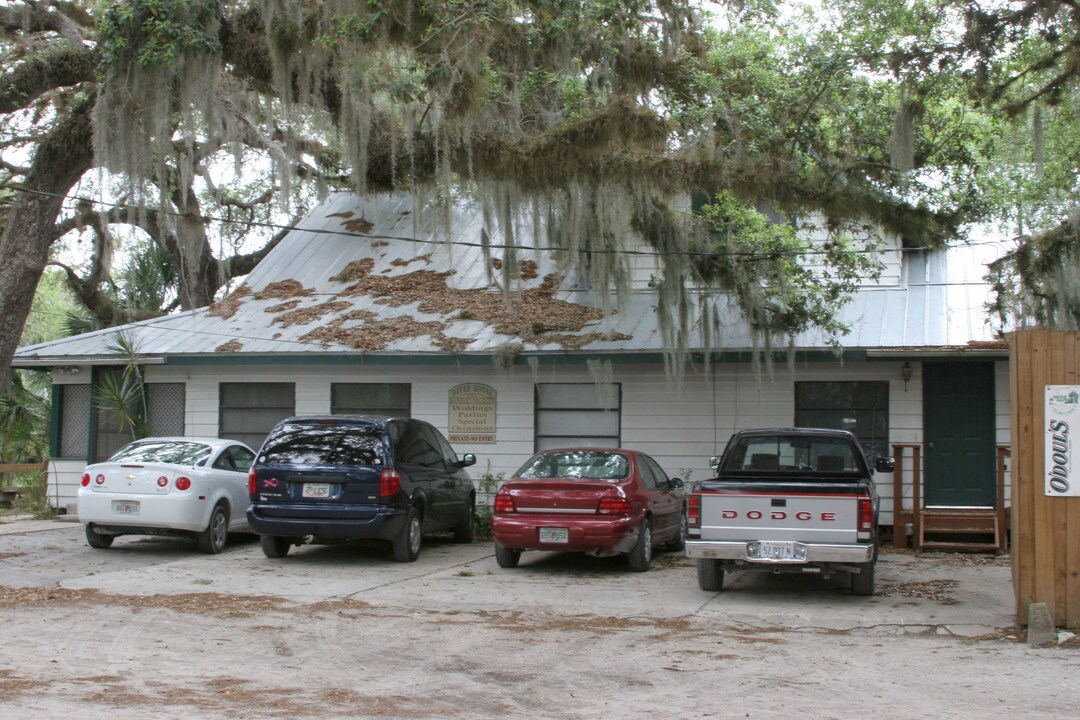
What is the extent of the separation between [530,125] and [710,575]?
261 inches

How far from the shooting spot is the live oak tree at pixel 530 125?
37.3 feet

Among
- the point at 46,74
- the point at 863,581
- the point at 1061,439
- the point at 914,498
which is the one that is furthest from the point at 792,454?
the point at 46,74

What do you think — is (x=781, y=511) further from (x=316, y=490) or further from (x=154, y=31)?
(x=154, y=31)

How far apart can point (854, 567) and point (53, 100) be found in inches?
563

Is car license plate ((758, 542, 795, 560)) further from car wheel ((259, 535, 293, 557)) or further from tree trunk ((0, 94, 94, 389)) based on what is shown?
tree trunk ((0, 94, 94, 389))

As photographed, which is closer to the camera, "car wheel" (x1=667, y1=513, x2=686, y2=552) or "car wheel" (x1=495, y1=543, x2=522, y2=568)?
"car wheel" (x1=495, y1=543, x2=522, y2=568)

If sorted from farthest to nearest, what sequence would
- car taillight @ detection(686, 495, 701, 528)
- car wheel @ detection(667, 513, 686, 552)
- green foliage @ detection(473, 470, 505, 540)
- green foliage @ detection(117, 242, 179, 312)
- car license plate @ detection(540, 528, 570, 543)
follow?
1. green foliage @ detection(117, 242, 179, 312)
2. green foliage @ detection(473, 470, 505, 540)
3. car wheel @ detection(667, 513, 686, 552)
4. car license plate @ detection(540, 528, 570, 543)
5. car taillight @ detection(686, 495, 701, 528)

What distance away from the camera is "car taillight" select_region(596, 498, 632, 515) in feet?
37.4

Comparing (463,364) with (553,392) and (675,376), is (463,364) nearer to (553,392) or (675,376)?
(553,392)

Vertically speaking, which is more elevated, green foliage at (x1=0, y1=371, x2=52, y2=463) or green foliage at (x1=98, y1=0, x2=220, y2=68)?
green foliage at (x1=98, y1=0, x2=220, y2=68)

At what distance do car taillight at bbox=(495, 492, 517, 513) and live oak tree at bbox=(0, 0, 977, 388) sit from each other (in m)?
3.75

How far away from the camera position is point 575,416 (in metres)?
16.3

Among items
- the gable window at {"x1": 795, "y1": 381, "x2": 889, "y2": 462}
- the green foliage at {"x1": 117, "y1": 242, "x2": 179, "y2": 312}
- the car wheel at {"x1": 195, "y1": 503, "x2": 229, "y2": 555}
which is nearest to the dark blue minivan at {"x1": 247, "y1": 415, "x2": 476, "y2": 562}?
the car wheel at {"x1": 195, "y1": 503, "x2": 229, "y2": 555}

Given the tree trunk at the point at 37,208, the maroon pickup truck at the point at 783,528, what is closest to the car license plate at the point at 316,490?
the tree trunk at the point at 37,208
